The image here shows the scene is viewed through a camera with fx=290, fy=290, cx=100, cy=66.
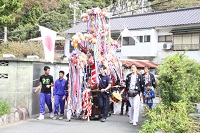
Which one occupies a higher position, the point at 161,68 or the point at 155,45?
the point at 155,45

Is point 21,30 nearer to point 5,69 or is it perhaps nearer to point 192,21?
point 192,21

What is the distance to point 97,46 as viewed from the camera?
11445 millimetres

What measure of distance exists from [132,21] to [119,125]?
25219 mm

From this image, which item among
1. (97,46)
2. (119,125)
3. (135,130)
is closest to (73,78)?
(97,46)

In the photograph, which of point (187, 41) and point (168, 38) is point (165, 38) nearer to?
point (168, 38)

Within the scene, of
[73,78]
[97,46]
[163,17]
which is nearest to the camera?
[73,78]

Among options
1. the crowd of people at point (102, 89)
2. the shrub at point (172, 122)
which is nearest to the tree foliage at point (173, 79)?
the shrub at point (172, 122)

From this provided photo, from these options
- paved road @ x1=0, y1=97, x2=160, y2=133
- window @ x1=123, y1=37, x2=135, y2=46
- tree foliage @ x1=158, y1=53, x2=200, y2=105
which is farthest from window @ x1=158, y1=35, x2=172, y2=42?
tree foliage @ x1=158, y1=53, x2=200, y2=105

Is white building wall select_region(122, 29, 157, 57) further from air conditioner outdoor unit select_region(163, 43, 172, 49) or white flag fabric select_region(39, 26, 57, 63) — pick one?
white flag fabric select_region(39, 26, 57, 63)

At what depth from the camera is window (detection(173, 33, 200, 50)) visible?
27984mm

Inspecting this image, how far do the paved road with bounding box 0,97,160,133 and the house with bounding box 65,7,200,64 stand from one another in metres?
18.6

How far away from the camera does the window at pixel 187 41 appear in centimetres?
2798

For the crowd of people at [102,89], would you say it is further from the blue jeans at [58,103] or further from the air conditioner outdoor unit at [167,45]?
the air conditioner outdoor unit at [167,45]

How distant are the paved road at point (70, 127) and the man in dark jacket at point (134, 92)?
35 cm
